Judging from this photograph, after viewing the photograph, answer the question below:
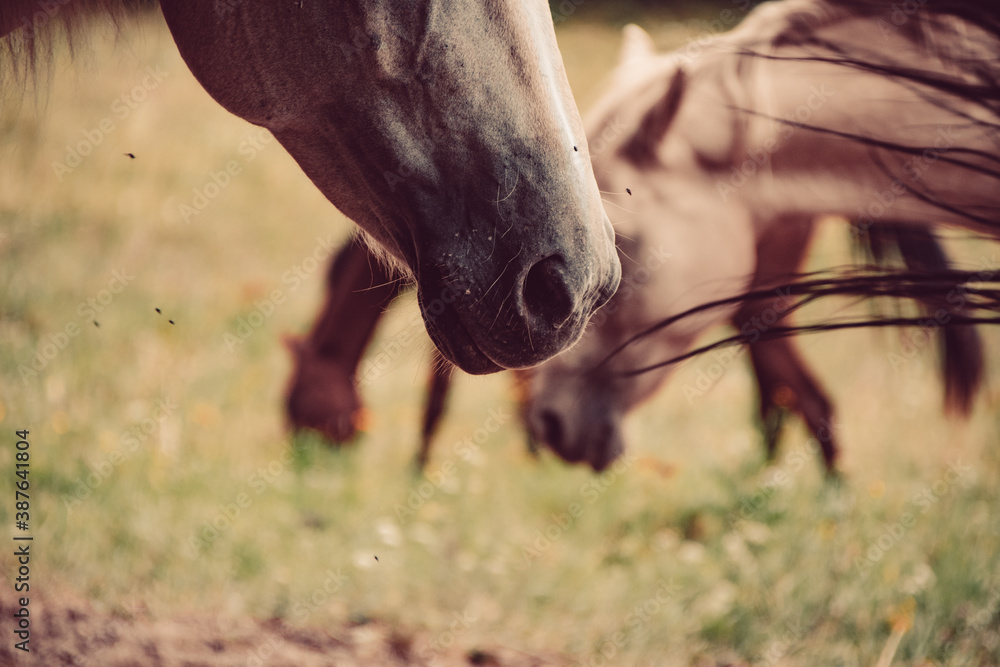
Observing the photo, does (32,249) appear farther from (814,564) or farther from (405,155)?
(814,564)

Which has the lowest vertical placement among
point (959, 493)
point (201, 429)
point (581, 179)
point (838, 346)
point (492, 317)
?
point (838, 346)

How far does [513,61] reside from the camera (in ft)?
3.91

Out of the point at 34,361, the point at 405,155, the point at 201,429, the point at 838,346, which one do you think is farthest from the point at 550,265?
the point at 838,346

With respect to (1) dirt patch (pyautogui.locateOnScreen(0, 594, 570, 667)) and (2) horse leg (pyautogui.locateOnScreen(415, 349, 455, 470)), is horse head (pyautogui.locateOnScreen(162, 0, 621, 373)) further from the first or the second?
(2) horse leg (pyautogui.locateOnScreen(415, 349, 455, 470))

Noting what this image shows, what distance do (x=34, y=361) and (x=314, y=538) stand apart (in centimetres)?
178

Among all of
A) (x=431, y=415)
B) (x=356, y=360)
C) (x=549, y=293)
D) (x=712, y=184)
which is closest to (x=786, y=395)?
(x=712, y=184)
